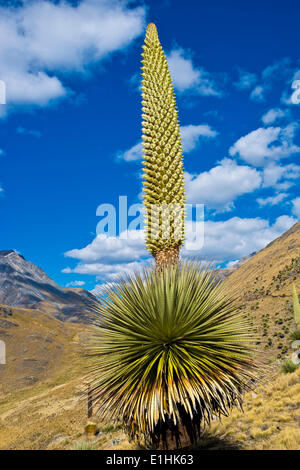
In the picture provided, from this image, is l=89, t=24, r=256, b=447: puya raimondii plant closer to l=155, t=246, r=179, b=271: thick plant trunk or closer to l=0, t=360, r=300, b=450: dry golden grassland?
l=155, t=246, r=179, b=271: thick plant trunk

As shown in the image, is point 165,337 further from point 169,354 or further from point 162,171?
point 162,171

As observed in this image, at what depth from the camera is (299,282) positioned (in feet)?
148

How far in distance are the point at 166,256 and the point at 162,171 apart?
1.20m

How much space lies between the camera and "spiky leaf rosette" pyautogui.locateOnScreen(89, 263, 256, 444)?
4.07 metres

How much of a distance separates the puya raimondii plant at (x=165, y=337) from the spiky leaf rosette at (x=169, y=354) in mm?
13

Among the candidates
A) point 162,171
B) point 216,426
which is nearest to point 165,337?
point 162,171

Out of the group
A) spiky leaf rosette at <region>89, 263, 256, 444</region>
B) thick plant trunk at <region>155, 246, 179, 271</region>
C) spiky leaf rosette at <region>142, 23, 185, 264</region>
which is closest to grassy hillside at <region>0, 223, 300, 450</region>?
spiky leaf rosette at <region>89, 263, 256, 444</region>

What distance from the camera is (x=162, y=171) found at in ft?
14.4

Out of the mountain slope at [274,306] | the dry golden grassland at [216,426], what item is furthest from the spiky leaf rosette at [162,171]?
the mountain slope at [274,306]

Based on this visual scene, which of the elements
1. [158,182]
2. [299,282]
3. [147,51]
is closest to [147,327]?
[158,182]

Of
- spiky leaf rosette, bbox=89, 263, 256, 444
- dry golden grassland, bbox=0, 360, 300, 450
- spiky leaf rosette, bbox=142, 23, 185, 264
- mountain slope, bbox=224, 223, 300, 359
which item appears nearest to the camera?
spiky leaf rosette, bbox=89, 263, 256, 444

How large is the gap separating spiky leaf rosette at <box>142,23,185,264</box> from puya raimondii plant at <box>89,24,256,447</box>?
1cm

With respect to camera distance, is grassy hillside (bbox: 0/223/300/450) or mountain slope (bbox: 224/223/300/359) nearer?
grassy hillside (bbox: 0/223/300/450)
